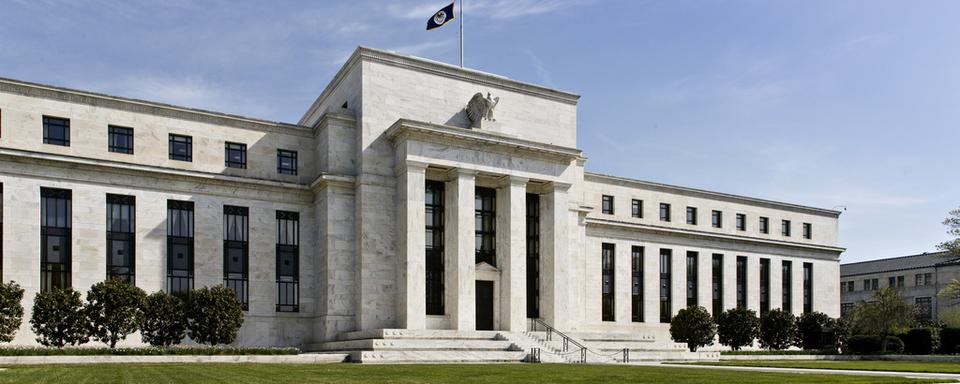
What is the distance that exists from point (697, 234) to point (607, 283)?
405 inches

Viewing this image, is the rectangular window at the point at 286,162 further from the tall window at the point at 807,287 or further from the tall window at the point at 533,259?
the tall window at the point at 807,287

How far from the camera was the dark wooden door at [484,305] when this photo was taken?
53156 mm

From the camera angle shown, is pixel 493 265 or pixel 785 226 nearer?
pixel 493 265

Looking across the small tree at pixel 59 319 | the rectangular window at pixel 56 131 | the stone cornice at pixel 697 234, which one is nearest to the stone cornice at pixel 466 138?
the stone cornice at pixel 697 234

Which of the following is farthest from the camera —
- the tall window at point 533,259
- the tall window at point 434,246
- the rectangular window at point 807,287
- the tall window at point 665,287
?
the rectangular window at point 807,287

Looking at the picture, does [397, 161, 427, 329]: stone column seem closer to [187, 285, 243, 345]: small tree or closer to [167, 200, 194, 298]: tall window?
[187, 285, 243, 345]: small tree

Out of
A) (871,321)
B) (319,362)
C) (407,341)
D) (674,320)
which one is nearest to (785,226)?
(871,321)

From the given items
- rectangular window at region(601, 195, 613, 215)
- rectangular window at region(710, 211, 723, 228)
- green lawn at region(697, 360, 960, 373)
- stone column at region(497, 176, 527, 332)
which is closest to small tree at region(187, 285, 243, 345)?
stone column at region(497, 176, 527, 332)

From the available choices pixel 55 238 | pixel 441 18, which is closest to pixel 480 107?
pixel 441 18

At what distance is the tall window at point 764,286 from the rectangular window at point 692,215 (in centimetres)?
822

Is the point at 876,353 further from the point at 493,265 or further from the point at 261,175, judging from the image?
the point at 261,175

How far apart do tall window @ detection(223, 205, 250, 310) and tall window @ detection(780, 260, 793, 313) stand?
49062 millimetres

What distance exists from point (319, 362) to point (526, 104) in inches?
975

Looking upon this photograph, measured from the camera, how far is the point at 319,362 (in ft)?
133
